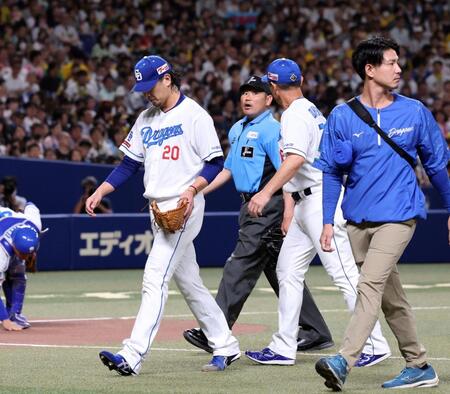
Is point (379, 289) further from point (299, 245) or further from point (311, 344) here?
point (311, 344)

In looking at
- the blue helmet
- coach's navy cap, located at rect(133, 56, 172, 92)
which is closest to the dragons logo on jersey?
coach's navy cap, located at rect(133, 56, 172, 92)

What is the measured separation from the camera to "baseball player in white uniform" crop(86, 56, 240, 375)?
834cm

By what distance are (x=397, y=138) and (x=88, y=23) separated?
1692cm

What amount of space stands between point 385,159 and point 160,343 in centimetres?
326

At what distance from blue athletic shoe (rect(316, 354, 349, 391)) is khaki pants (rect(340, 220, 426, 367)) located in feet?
0.21

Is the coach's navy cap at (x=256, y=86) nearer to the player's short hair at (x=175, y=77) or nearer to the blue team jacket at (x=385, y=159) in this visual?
the player's short hair at (x=175, y=77)

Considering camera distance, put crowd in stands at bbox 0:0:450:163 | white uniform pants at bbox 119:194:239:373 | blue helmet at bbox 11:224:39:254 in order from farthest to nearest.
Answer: crowd in stands at bbox 0:0:450:163 → blue helmet at bbox 11:224:39:254 → white uniform pants at bbox 119:194:239:373

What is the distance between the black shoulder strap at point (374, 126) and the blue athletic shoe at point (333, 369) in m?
1.28

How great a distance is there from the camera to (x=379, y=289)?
7.58 m

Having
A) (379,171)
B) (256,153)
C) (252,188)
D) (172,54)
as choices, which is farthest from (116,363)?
(172,54)

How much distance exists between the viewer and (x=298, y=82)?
30.0 feet

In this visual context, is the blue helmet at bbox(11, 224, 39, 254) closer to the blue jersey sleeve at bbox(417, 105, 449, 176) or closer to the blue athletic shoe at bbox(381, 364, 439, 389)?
the blue athletic shoe at bbox(381, 364, 439, 389)

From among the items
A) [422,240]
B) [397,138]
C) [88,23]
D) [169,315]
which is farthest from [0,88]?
[397,138]

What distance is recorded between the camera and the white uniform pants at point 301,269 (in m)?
9.02
